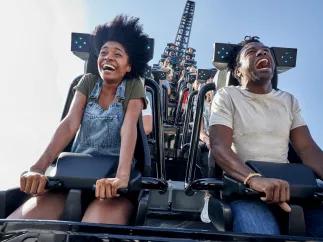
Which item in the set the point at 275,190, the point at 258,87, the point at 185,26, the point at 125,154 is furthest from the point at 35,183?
the point at 185,26

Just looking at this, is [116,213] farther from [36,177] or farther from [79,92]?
[79,92]

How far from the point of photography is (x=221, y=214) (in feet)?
4.40

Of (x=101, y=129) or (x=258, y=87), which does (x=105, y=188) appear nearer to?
(x=101, y=129)

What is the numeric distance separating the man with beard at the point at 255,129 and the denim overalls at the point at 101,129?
1.32 feet

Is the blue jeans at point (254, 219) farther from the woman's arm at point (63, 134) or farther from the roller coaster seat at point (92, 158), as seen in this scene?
the woman's arm at point (63, 134)

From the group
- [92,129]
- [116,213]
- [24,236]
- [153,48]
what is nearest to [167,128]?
[153,48]

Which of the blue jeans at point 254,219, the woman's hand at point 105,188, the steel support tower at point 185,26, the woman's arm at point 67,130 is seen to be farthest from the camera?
the steel support tower at point 185,26

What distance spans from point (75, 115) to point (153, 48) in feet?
1.86

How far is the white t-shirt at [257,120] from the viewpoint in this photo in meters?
1.65

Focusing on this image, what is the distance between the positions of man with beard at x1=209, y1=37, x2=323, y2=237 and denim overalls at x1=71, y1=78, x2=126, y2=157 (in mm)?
403

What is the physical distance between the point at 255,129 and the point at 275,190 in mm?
546

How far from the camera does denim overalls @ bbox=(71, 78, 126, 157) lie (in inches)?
62.6

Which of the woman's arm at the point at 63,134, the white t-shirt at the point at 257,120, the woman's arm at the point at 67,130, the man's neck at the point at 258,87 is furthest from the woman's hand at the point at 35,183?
the man's neck at the point at 258,87

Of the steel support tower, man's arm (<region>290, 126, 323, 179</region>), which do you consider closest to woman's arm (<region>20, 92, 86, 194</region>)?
man's arm (<region>290, 126, 323, 179</region>)
